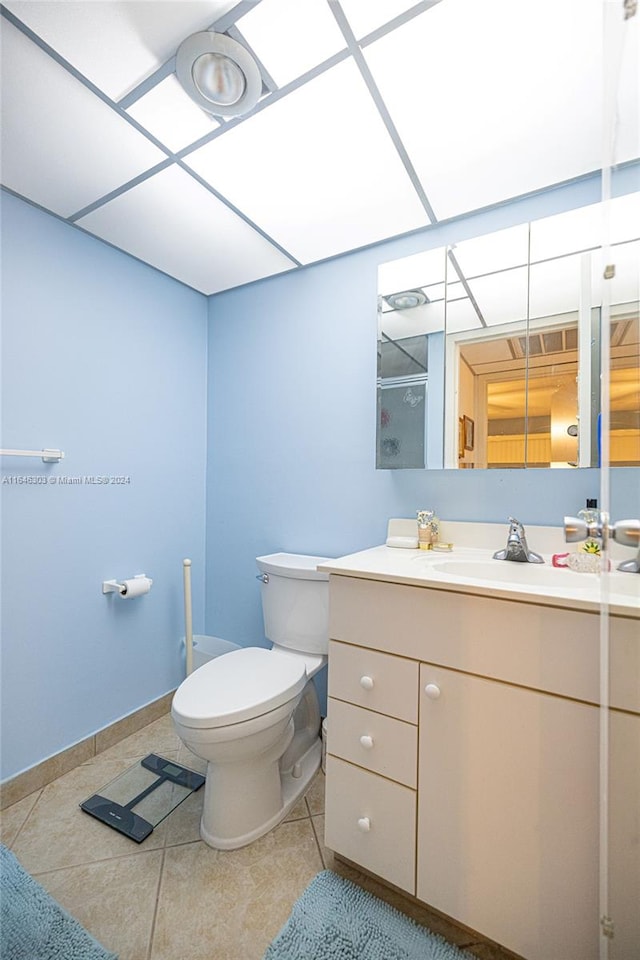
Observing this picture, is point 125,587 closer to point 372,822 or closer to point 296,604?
point 296,604

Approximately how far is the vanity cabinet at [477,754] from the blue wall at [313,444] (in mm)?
602

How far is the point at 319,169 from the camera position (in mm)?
1307

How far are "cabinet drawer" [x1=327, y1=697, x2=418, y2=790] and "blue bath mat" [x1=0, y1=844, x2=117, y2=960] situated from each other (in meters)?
0.68

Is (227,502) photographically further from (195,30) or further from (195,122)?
(195,30)

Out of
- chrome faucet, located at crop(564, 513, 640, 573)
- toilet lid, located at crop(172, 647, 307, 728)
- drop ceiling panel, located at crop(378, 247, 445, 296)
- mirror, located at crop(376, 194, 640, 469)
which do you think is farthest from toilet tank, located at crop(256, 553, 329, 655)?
drop ceiling panel, located at crop(378, 247, 445, 296)

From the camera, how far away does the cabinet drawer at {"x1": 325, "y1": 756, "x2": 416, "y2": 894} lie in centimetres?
103

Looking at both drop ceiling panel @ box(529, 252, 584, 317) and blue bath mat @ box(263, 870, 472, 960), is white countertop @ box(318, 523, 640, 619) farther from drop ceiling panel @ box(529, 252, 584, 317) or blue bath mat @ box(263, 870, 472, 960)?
blue bath mat @ box(263, 870, 472, 960)

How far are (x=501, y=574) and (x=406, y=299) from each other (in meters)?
1.06

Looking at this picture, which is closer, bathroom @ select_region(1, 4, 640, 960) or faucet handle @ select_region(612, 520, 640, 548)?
faucet handle @ select_region(612, 520, 640, 548)

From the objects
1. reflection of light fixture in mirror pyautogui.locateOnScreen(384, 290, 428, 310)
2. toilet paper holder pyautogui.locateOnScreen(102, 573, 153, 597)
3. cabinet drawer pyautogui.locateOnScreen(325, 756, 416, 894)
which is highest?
reflection of light fixture in mirror pyautogui.locateOnScreen(384, 290, 428, 310)

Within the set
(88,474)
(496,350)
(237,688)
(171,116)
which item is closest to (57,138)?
(171,116)

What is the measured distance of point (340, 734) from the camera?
1.13 meters

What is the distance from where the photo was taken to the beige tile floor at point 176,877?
39.4 inches

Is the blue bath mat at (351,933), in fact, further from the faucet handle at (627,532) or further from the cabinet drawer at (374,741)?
the faucet handle at (627,532)
